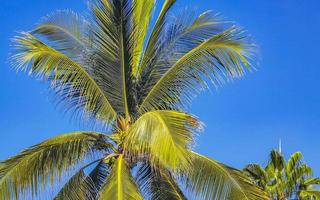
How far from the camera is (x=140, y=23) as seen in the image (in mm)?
14992

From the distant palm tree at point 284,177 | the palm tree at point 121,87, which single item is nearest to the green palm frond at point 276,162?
the distant palm tree at point 284,177

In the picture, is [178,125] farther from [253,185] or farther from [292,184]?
[292,184]

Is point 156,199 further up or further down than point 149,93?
further down

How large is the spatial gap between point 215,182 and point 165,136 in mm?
2476

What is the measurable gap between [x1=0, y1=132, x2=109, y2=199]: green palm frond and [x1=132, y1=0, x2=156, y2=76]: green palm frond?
2.06m

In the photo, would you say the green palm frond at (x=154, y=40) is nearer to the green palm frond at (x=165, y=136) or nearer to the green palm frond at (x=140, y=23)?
the green palm frond at (x=140, y=23)

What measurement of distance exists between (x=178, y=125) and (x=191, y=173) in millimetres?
1833

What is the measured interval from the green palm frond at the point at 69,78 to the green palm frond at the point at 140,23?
1.11m

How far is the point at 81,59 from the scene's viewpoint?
15.0 meters

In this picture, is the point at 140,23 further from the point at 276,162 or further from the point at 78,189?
the point at 276,162

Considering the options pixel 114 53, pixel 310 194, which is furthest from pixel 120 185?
pixel 310 194

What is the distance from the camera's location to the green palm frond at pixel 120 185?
1277cm

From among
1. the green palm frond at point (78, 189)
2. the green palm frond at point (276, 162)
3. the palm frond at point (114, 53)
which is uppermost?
the palm frond at point (114, 53)

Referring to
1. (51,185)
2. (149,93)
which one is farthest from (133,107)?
(51,185)
